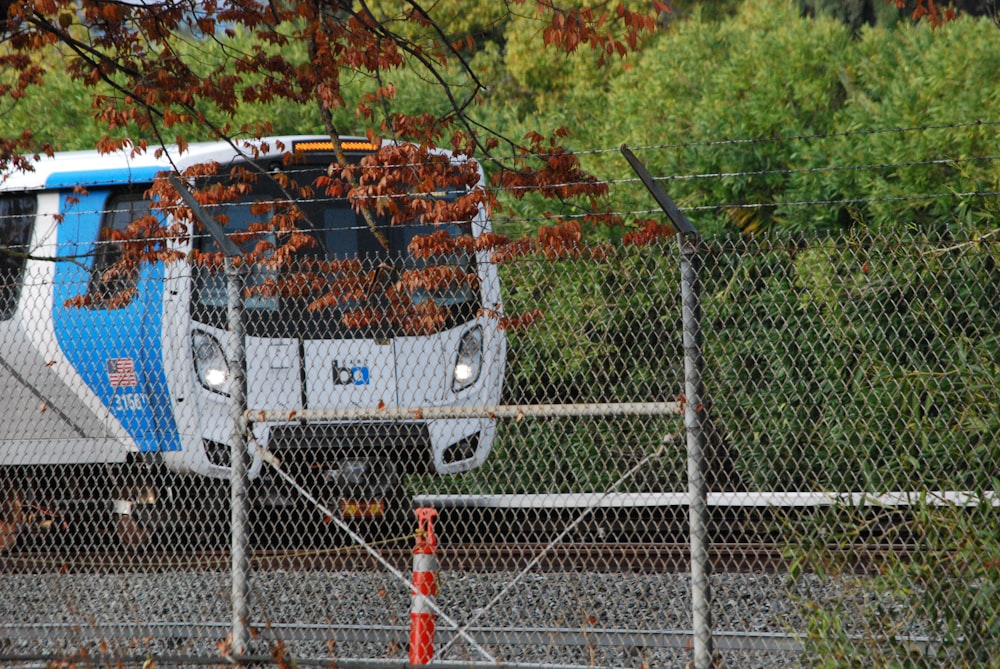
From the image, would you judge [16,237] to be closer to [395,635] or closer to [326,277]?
[326,277]

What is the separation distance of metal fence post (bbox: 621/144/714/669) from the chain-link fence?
69 millimetres

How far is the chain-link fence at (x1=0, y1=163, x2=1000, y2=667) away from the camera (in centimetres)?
490

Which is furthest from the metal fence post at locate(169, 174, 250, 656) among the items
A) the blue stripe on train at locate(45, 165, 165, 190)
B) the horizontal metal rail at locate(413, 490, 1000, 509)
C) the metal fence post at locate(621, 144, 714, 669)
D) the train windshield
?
the blue stripe on train at locate(45, 165, 165, 190)

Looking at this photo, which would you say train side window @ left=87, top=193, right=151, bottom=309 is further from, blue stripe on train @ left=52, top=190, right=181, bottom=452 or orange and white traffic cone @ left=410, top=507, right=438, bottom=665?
orange and white traffic cone @ left=410, top=507, right=438, bottom=665

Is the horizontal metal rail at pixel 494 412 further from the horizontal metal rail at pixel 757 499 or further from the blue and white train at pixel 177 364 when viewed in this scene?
the blue and white train at pixel 177 364

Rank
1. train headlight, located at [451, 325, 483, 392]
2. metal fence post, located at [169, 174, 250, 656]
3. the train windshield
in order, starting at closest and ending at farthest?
1. metal fence post, located at [169, 174, 250, 656]
2. the train windshield
3. train headlight, located at [451, 325, 483, 392]

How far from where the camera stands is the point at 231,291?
5.42 meters

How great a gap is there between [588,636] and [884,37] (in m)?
9.70

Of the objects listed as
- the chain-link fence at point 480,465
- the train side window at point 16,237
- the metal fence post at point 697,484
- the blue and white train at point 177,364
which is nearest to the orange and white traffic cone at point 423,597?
the chain-link fence at point 480,465

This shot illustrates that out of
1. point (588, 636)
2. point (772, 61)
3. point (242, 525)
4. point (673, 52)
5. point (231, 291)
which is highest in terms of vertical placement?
point (673, 52)

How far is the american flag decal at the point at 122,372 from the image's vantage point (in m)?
8.10

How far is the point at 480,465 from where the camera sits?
7852 millimetres

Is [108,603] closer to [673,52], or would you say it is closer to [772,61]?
[772,61]

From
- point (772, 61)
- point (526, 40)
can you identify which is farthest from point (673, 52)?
point (526, 40)
